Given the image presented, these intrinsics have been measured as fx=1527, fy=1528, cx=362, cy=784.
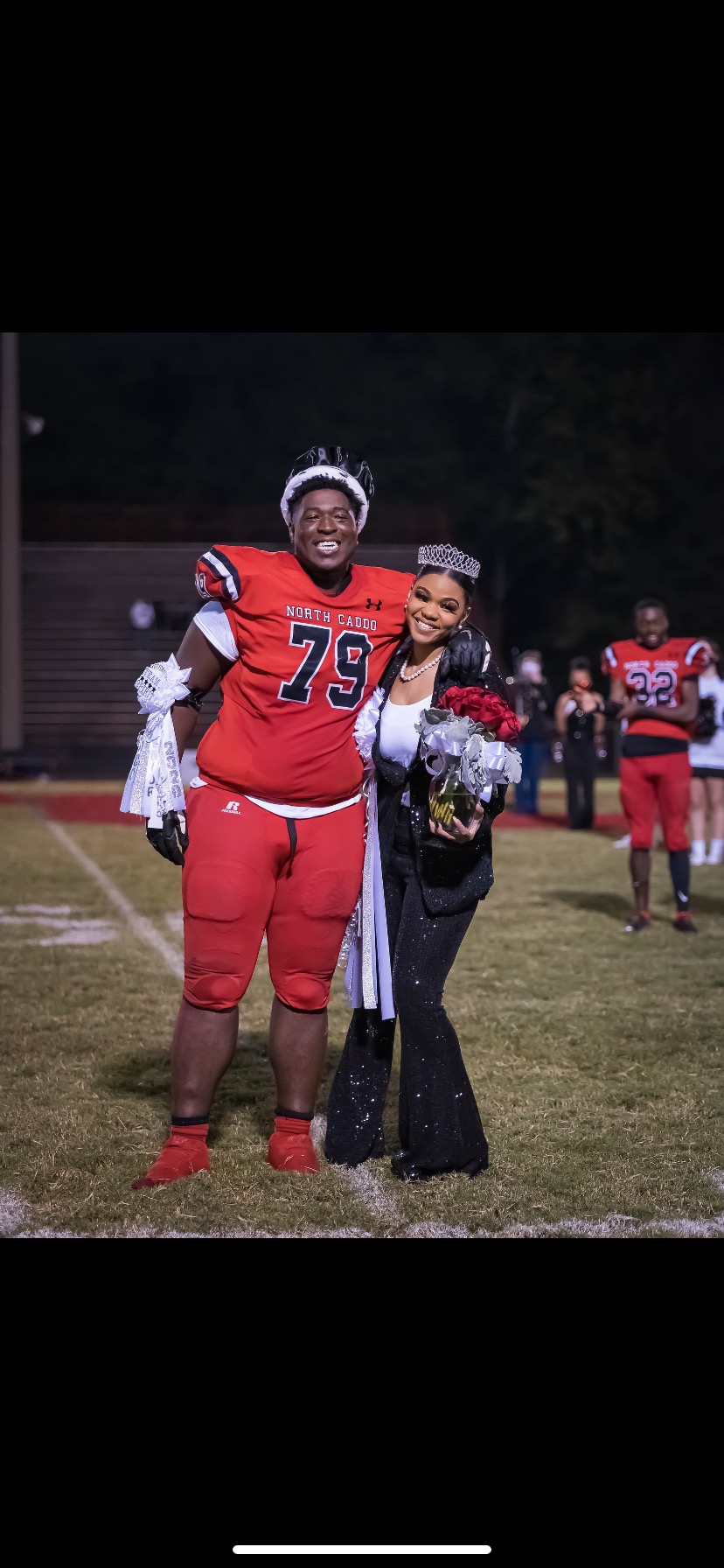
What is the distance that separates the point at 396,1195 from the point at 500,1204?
0.94ft

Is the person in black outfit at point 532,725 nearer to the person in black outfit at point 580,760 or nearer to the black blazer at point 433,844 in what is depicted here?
the person in black outfit at point 580,760

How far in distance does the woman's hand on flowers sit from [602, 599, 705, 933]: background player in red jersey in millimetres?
4652

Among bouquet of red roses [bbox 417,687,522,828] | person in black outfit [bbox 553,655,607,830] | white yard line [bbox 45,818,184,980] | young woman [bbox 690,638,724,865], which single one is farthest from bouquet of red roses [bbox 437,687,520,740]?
person in black outfit [bbox 553,655,607,830]

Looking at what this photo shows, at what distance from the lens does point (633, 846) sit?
30.1 ft

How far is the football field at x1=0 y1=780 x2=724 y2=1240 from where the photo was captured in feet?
13.2

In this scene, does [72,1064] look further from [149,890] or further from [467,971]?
[149,890]

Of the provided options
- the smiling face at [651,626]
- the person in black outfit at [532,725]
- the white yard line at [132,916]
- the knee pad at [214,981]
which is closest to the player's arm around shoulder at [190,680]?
the knee pad at [214,981]

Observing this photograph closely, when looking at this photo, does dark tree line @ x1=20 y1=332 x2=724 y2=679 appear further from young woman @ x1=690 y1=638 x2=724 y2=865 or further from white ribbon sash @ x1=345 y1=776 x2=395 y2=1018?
white ribbon sash @ x1=345 y1=776 x2=395 y2=1018

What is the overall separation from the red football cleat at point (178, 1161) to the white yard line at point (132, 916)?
10.4 feet

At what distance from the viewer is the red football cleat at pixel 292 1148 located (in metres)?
4.40

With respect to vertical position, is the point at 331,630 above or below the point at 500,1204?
above

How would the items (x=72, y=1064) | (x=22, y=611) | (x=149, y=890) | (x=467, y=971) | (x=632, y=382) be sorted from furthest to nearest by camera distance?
1. (x=632, y=382)
2. (x=22, y=611)
3. (x=149, y=890)
4. (x=467, y=971)
5. (x=72, y=1064)

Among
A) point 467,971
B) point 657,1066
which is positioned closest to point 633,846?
point 467,971

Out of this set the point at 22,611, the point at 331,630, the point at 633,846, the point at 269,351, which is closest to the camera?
the point at 331,630
